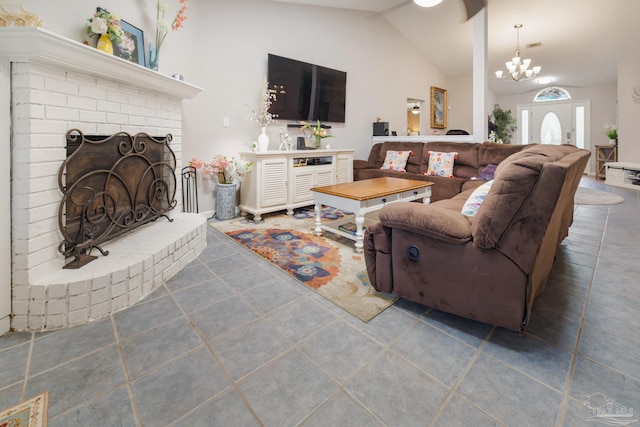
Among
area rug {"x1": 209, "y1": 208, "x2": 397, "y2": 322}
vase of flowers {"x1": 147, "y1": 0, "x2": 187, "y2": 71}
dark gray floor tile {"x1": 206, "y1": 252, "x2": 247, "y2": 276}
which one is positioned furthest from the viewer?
vase of flowers {"x1": 147, "y1": 0, "x2": 187, "y2": 71}

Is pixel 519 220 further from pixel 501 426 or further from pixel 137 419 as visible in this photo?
pixel 137 419

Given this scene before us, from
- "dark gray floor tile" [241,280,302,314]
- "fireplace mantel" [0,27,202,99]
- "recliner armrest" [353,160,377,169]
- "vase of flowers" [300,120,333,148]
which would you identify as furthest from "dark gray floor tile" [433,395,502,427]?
"recliner armrest" [353,160,377,169]

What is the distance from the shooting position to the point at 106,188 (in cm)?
193

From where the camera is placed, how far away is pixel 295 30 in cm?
425

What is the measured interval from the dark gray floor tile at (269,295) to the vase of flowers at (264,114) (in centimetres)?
217

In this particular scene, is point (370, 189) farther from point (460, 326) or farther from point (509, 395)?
point (509, 395)

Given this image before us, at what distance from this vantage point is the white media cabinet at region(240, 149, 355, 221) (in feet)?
11.7

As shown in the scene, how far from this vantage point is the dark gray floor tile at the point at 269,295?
1.74 m

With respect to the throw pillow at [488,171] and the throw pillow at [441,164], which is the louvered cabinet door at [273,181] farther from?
the throw pillow at [488,171]

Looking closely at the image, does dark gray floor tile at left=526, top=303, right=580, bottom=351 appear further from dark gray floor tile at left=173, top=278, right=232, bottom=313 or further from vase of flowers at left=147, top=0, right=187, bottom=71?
vase of flowers at left=147, top=0, right=187, bottom=71

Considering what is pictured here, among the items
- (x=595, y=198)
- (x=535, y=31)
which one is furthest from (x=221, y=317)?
(x=535, y=31)

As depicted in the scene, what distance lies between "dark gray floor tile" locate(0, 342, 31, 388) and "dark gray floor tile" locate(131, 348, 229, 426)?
470 mm

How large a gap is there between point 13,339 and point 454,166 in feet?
15.1

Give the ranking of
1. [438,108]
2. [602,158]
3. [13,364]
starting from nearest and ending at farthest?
[13,364] → [602,158] → [438,108]
